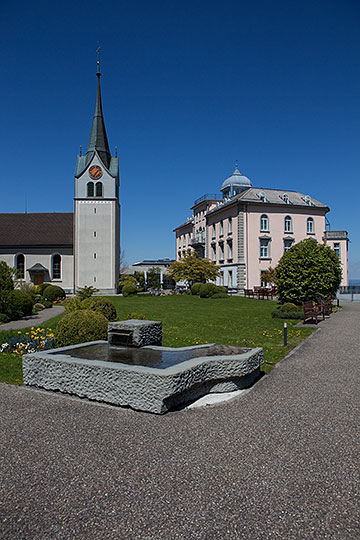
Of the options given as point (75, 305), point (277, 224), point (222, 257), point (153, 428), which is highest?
point (277, 224)

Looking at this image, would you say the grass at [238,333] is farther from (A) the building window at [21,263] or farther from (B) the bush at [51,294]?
(A) the building window at [21,263]

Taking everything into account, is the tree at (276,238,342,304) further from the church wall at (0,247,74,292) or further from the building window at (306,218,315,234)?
the church wall at (0,247,74,292)

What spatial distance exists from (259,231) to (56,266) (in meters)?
23.8

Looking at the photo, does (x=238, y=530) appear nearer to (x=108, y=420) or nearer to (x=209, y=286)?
(x=108, y=420)

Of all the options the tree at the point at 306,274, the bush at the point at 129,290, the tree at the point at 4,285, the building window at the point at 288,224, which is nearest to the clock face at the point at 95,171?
the bush at the point at 129,290

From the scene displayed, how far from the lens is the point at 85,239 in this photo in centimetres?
4284

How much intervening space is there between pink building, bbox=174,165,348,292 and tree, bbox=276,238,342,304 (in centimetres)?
1870

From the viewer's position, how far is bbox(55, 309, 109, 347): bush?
10055 mm

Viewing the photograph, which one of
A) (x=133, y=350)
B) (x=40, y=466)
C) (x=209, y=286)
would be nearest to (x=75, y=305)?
(x=133, y=350)

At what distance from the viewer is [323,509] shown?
354 cm

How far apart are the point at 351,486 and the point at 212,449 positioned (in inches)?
61.9

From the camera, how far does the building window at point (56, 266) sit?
4528cm

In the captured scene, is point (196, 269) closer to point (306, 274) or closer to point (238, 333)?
point (306, 274)

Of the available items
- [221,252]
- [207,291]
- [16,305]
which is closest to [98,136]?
[221,252]
